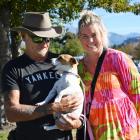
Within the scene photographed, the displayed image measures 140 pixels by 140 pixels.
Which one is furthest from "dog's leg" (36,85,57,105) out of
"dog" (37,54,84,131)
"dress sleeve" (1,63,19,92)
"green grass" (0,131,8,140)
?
"green grass" (0,131,8,140)

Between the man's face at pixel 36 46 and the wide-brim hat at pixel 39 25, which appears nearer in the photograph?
the man's face at pixel 36 46

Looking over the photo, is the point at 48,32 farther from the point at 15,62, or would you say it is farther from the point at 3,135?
the point at 3,135

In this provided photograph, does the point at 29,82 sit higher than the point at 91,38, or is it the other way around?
the point at 91,38

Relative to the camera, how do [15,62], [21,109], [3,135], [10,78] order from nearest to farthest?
1. [21,109]
2. [10,78]
3. [15,62]
4. [3,135]

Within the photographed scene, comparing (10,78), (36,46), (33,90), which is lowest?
(33,90)

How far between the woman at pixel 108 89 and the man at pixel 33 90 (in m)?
0.20

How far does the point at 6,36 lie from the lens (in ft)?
42.8

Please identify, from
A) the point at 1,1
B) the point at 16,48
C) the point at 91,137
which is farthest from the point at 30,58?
the point at 16,48

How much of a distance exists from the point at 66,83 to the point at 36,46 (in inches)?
16.6

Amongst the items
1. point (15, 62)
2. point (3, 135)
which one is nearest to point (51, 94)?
point (15, 62)

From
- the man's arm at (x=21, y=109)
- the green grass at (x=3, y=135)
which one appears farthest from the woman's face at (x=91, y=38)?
the green grass at (x=3, y=135)

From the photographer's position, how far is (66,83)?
455 centimetres

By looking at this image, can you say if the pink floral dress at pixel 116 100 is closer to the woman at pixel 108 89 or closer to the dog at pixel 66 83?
the woman at pixel 108 89

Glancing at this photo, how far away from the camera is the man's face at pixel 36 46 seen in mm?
4668
